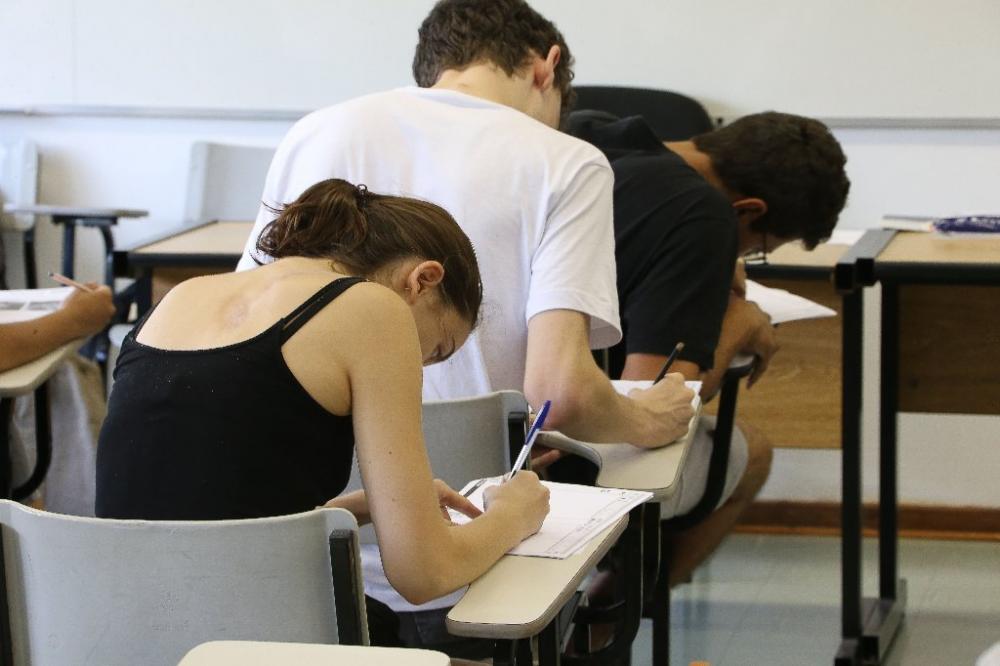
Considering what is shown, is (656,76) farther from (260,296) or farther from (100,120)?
(260,296)

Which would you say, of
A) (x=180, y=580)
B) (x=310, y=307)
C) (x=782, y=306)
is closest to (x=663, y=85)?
(x=782, y=306)

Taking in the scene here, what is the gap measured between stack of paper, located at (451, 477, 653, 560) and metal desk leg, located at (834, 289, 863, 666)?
1.32 meters

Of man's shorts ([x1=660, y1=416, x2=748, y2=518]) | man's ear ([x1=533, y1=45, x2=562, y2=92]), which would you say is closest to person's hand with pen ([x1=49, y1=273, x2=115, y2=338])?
man's ear ([x1=533, y1=45, x2=562, y2=92])

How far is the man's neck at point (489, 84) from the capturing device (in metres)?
1.96

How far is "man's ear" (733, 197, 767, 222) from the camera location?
2.58 m

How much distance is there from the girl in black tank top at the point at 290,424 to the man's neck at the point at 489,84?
0.72m

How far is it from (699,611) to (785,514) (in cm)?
84

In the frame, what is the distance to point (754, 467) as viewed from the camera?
2756 mm

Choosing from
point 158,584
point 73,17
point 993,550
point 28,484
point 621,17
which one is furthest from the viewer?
point 73,17

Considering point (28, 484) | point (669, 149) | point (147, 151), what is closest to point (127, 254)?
point (28, 484)

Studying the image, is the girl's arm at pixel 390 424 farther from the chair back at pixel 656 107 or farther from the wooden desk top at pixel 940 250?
the chair back at pixel 656 107

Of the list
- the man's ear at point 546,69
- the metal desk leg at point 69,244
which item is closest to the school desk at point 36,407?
the man's ear at point 546,69

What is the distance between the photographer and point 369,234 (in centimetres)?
134

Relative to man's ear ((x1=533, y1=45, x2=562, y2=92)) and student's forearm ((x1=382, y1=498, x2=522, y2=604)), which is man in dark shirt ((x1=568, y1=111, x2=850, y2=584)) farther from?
student's forearm ((x1=382, y1=498, x2=522, y2=604))
